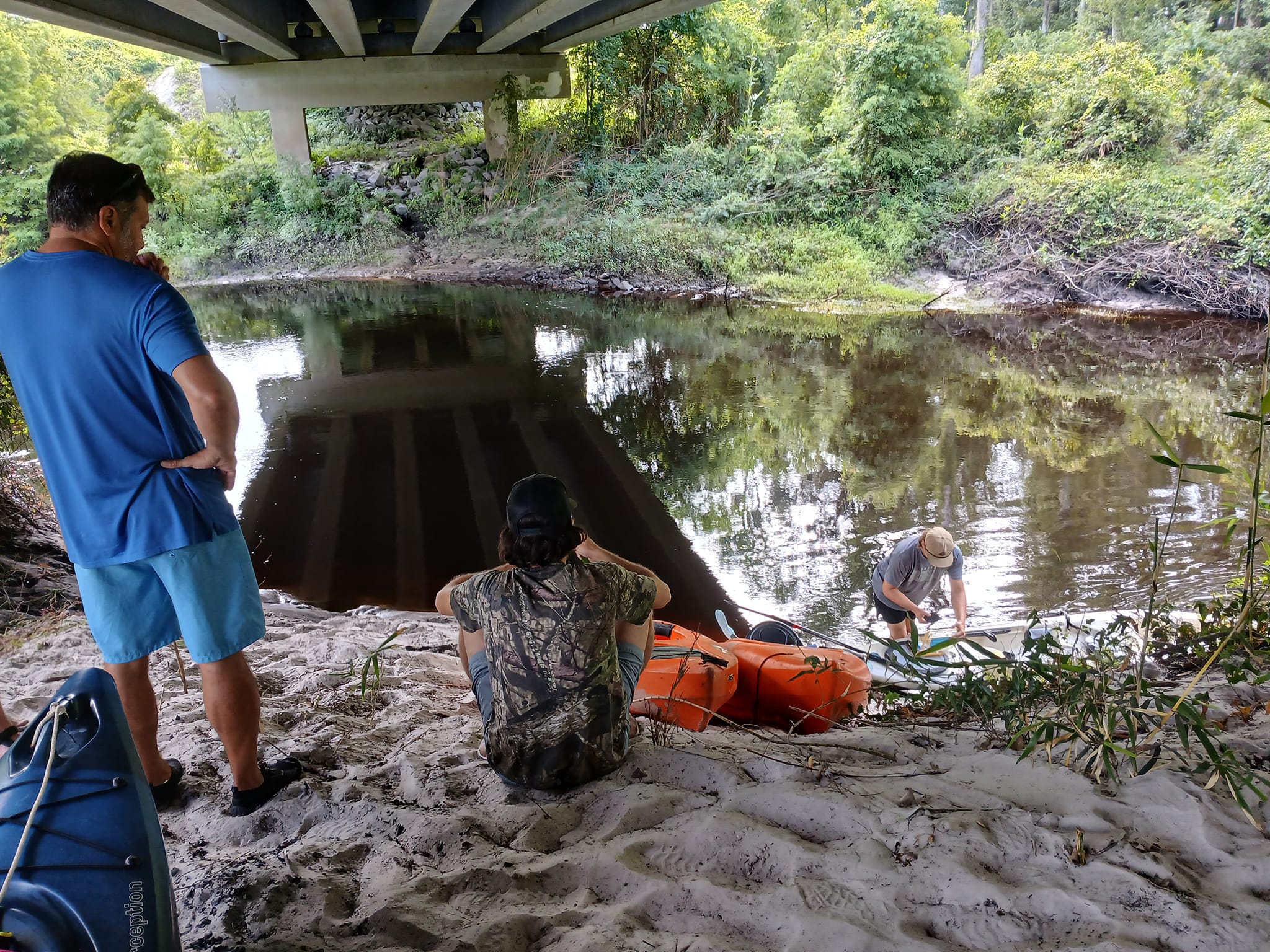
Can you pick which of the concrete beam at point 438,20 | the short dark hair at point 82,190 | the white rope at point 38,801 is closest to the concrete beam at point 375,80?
the concrete beam at point 438,20

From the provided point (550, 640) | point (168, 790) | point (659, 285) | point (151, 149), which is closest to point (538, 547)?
point (550, 640)

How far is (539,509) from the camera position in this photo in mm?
2045

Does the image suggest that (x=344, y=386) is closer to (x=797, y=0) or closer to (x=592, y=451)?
(x=592, y=451)

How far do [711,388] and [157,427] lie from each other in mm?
7798

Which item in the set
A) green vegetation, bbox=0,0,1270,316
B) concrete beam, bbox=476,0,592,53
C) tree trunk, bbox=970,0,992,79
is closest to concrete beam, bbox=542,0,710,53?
concrete beam, bbox=476,0,592,53

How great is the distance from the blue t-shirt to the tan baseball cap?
3.38 m

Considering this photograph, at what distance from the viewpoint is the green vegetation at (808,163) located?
47.4ft

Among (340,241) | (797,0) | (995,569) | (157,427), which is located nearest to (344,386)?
(995,569)

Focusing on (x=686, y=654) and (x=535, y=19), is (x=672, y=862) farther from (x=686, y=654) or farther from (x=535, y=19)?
(x=535, y=19)

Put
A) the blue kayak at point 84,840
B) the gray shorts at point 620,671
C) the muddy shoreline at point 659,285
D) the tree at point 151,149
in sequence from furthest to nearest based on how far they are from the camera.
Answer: the tree at point 151,149 → the muddy shoreline at point 659,285 → the gray shorts at point 620,671 → the blue kayak at point 84,840

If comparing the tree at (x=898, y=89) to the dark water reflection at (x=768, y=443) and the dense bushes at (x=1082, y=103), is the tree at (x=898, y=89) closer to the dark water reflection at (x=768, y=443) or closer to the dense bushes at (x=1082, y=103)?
the dense bushes at (x=1082, y=103)

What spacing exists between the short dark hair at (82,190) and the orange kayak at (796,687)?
241 centimetres

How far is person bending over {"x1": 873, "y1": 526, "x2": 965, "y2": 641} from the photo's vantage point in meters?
4.32

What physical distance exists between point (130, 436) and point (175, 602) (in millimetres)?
400
